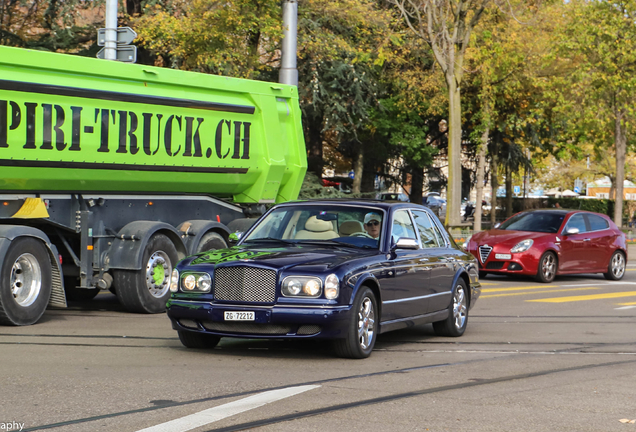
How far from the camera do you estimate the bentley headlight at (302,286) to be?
851 cm

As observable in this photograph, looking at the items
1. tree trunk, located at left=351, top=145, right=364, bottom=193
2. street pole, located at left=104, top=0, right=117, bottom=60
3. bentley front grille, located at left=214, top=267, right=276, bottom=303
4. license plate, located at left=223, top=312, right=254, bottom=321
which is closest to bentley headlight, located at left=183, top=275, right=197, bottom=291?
bentley front grille, located at left=214, top=267, right=276, bottom=303

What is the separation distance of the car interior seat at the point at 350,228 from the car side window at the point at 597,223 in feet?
38.9

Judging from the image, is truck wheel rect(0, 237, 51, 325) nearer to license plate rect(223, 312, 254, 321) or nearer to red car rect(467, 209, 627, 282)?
license plate rect(223, 312, 254, 321)

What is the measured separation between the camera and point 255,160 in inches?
604

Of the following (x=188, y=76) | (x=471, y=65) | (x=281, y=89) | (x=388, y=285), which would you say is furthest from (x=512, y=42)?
(x=388, y=285)

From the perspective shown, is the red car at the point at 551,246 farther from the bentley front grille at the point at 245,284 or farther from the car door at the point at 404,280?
the bentley front grille at the point at 245,284

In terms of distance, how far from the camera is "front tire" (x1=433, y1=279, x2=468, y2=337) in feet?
35.9

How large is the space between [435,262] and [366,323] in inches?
70.9

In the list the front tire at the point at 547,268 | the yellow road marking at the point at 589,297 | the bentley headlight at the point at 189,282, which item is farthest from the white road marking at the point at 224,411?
the front tire at the point at 547,268

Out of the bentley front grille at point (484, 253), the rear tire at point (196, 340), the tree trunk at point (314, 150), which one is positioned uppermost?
the tree trunk at point (314, 150)

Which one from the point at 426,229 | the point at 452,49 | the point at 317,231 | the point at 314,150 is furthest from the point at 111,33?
the point at 314,150

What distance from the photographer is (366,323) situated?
29.6 feet

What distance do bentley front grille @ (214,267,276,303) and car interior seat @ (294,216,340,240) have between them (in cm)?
138

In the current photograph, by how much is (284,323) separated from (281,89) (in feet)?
26.9
